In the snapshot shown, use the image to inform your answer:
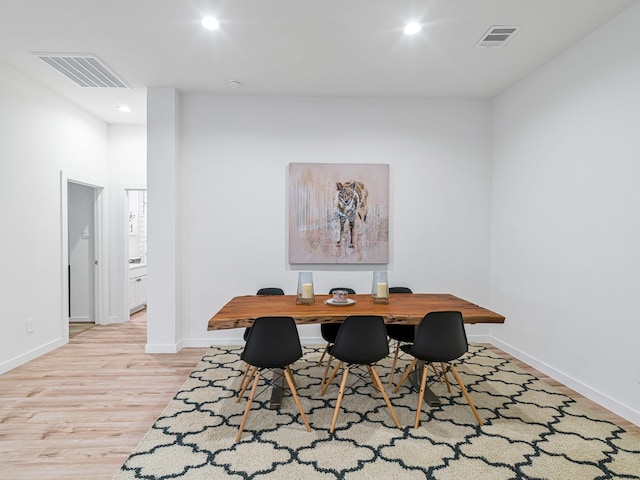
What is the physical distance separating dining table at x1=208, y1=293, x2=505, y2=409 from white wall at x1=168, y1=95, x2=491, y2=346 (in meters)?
1.04

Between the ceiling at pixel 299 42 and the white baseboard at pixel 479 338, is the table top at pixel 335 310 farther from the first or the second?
the ceiling at pixel 299 42

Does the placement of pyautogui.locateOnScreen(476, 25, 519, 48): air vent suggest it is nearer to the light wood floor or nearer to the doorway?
the light wood floor

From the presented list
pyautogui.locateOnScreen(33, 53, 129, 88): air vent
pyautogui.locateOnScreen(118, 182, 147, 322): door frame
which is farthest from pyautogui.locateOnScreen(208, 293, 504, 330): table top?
pyautogui.locateOnScreen(118, 182, 147, 322): door frame

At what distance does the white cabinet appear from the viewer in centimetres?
571

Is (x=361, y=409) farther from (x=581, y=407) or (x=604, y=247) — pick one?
(x=604, y=247)

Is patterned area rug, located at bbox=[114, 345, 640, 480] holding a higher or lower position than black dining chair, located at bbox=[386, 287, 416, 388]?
lower

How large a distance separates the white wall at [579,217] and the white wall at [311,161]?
463mm

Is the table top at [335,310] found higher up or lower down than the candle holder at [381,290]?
lower down

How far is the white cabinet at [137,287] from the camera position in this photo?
571 centimetres

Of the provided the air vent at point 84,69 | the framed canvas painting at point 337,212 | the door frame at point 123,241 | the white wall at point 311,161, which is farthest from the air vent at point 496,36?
the door frame at point 123,241

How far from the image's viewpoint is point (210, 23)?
2.74m

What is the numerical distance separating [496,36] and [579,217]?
5.32ft

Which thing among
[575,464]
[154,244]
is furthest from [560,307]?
[154,244]

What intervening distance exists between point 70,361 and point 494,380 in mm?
4110
